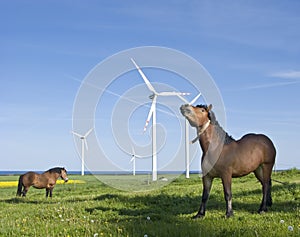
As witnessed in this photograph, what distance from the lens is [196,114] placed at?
393 inches

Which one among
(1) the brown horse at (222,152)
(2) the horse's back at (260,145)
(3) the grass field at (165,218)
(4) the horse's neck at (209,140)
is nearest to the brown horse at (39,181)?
(3) the grass field at (165,218)

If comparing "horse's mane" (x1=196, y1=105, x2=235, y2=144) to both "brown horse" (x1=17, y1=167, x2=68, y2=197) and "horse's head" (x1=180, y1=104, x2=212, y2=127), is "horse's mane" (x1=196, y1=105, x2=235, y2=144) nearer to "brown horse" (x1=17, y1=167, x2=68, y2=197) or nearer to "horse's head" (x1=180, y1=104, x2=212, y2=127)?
"horse's head" (x1=180, y1=104, x2=212, y2=127)

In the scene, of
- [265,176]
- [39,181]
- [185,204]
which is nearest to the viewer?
[265,176]

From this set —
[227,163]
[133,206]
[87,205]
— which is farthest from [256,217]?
[87,205]

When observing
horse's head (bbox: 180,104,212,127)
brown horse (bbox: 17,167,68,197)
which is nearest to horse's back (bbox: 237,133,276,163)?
horse's head (bbox: 180,104,212,127)

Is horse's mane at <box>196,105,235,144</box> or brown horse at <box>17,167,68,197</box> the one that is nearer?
horse's mane at <box>196,105,235,144</box>

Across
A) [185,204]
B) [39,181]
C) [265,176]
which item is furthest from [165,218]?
[39,181]

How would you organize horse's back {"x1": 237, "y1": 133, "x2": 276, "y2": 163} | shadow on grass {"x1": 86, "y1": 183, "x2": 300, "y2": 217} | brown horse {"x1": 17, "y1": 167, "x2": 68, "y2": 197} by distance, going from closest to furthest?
horse's back {"x1": 237, "y1": 133, "x2": 276, "y2": 163} < shadow on grass {"x1": 86, "y1": 183, "x2": 300, "y2": 217} < brown horse {"x1": 17, "y1": 167, "x2": 68, "y2": 197}

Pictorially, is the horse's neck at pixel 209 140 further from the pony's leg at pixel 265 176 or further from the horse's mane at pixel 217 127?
the pony's leg at pixel 265 176

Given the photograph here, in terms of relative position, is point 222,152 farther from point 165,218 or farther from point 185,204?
point 185,204

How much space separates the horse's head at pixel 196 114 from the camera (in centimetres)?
985

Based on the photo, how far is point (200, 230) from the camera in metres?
7.41

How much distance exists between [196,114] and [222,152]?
1009 mm

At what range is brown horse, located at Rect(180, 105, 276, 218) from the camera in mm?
10016
